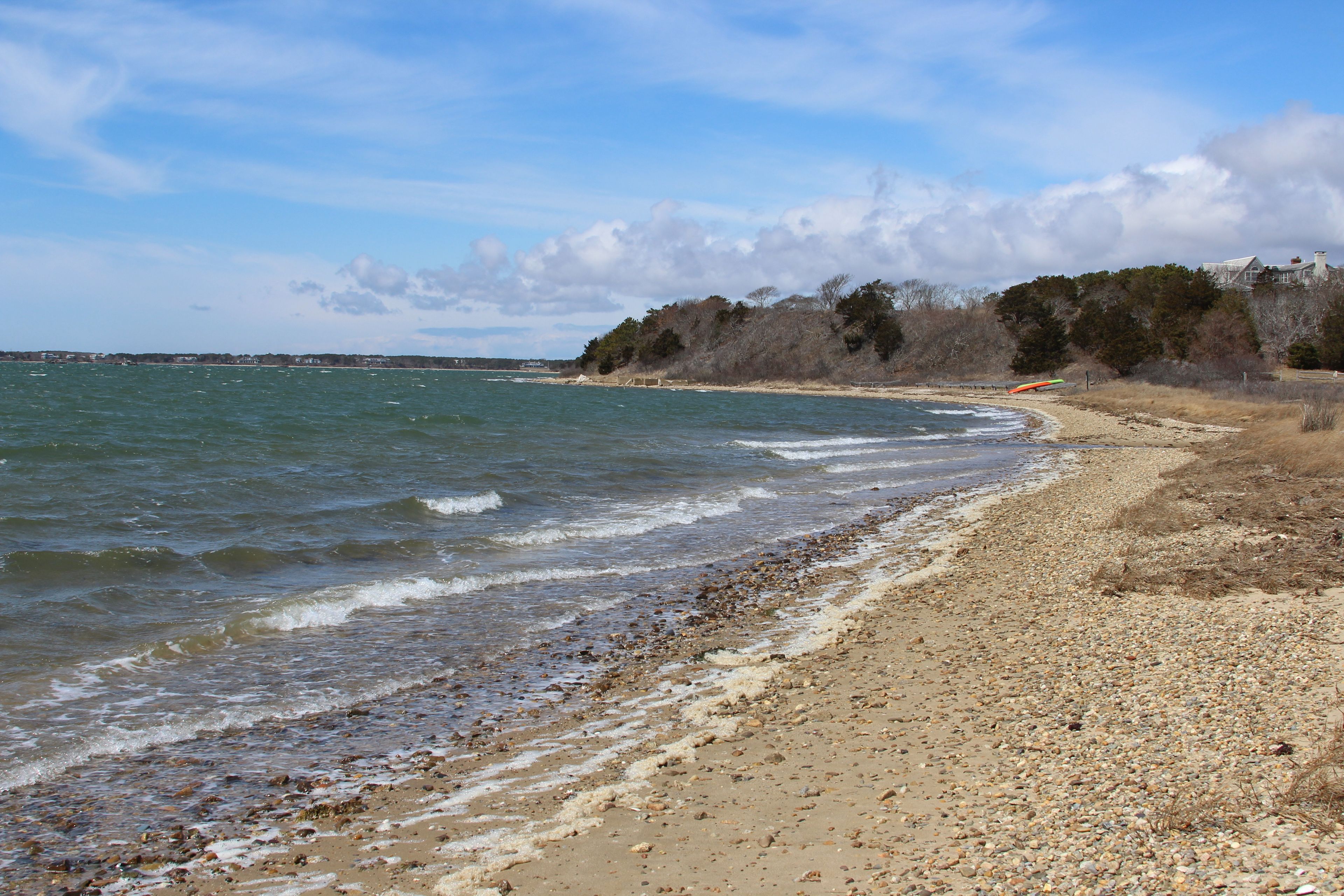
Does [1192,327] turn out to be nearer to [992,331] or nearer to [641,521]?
[992,331]

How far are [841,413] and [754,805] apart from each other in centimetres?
5375

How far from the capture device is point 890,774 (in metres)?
5.37

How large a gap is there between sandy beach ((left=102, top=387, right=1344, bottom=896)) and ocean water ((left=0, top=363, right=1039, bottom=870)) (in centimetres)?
163

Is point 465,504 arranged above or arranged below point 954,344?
below

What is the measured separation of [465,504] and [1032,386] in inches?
2609

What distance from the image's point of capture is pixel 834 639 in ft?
28.8

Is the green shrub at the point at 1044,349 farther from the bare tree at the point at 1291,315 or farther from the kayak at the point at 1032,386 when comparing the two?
the bare tree at the point at 1291,315

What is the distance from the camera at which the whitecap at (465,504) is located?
57.6 feet

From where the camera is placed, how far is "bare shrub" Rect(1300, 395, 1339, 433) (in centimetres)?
2047

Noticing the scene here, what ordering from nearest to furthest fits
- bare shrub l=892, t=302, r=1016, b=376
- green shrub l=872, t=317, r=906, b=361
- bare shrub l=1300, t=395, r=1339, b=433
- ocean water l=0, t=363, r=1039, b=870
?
1. ocean water l=0, t=363, r=1039, b=870
2. bare shrub l=1300, t=395, r=1339, b=433
3. bare shrub l=892, t=302, r=1016, b=376
4. green shrub l=872, t=317, r=906, b=361

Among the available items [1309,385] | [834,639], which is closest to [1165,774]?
[834,639]

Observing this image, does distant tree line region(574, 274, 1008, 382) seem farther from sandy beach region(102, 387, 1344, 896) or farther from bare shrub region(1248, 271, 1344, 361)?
sandy beach region(102, 387, 1344, 896)

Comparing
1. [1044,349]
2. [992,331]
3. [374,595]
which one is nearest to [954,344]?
[992,331]

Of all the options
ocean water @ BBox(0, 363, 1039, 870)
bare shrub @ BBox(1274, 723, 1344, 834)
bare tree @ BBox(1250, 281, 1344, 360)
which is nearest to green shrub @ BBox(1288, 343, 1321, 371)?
bare tree @ BBox(1250, 281, 1344, 360)
